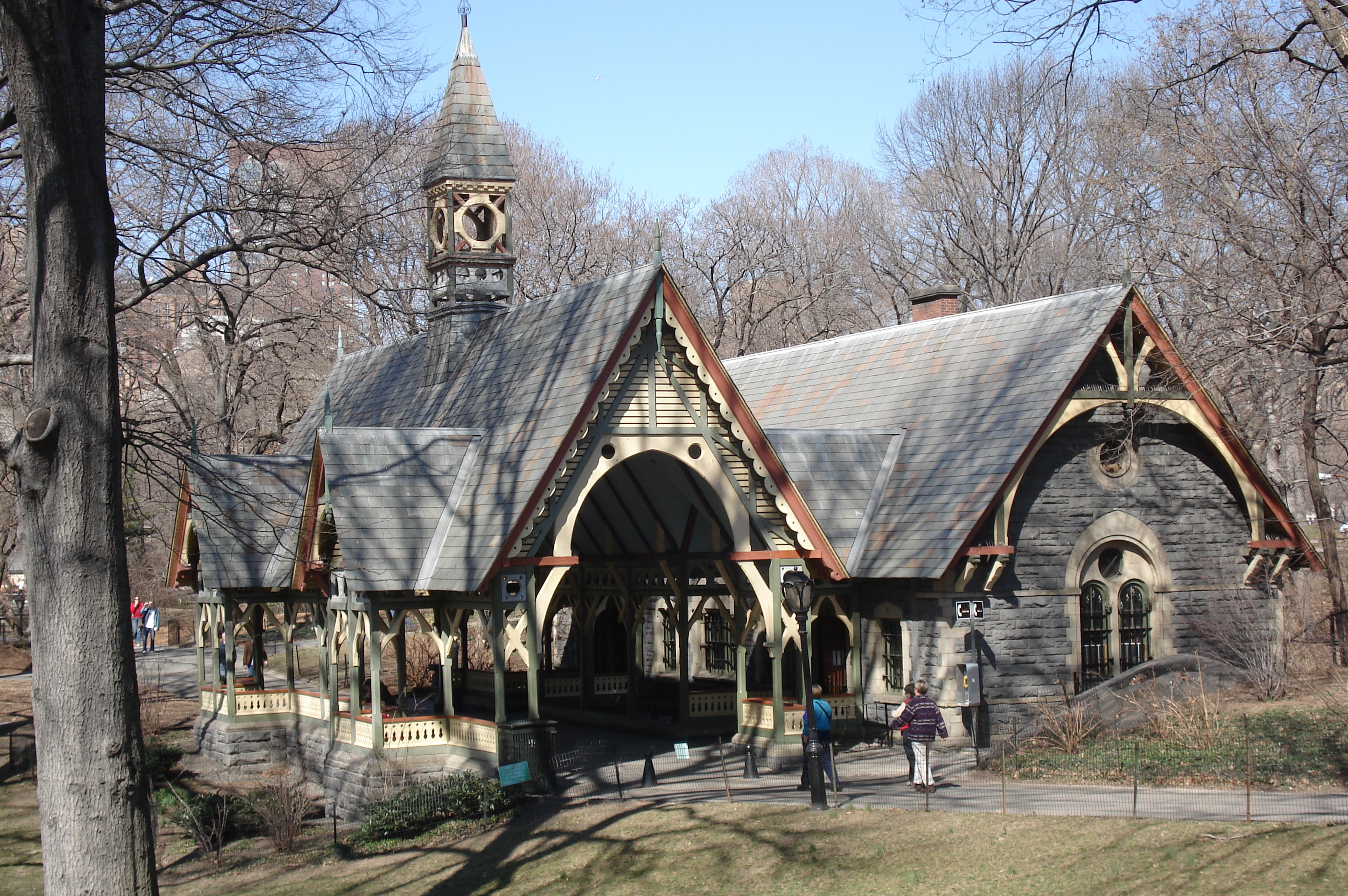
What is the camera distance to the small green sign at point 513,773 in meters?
16.5

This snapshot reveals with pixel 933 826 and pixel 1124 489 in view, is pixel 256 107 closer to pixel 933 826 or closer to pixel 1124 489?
pixel 933 826

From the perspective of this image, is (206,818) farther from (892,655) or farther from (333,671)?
(892,655)

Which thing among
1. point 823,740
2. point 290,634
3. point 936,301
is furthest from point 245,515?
point 936,301

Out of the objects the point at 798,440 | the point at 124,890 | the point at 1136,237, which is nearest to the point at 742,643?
the point at 798,440

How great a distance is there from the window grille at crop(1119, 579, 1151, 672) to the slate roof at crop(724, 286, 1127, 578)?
3461 millimetres

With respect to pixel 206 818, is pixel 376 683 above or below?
above

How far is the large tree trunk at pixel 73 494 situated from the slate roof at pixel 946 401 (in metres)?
12.6

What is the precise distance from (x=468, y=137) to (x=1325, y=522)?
16.8 metres

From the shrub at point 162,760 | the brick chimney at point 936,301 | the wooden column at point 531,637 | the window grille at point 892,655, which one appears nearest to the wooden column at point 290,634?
the shrub at point 162,760

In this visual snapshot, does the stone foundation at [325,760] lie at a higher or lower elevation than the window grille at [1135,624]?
lower

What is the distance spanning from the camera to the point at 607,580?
24453mm

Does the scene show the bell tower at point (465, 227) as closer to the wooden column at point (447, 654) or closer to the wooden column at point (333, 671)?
the wooden column at point (333, 671)

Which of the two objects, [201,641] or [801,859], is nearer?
[801,859]

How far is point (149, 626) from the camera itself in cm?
4041
